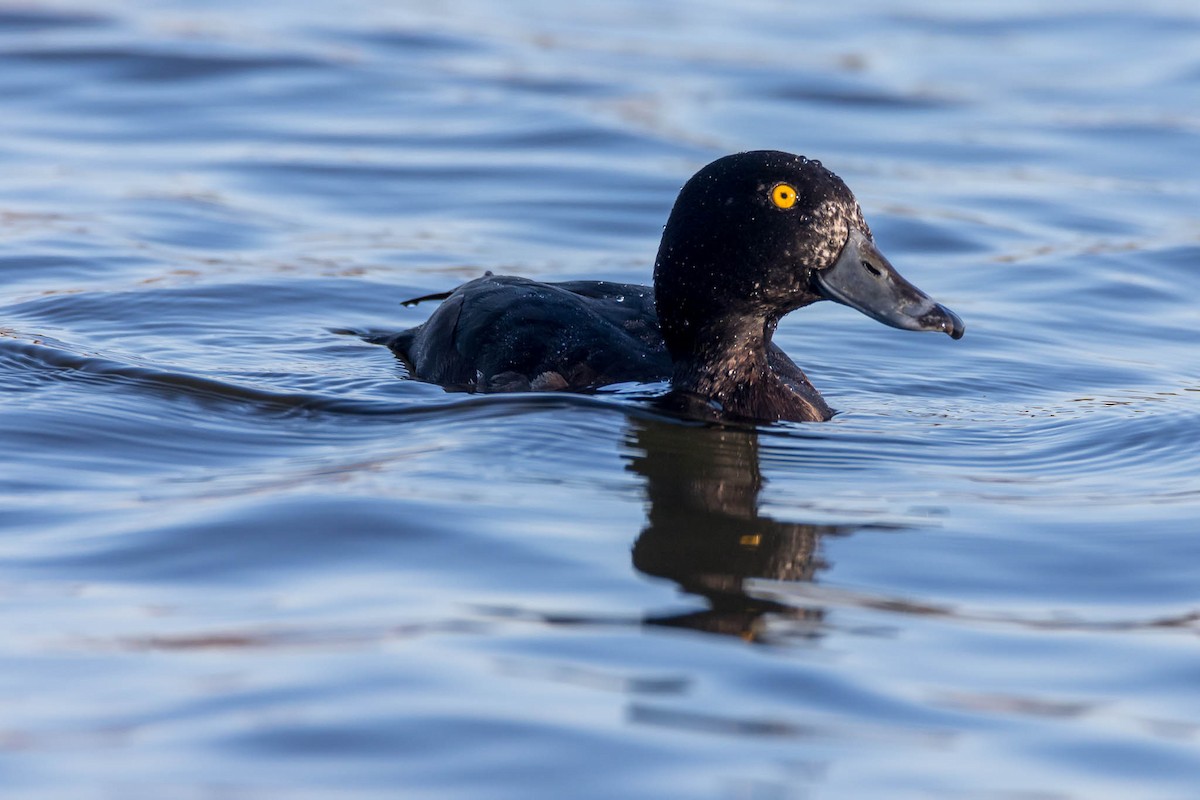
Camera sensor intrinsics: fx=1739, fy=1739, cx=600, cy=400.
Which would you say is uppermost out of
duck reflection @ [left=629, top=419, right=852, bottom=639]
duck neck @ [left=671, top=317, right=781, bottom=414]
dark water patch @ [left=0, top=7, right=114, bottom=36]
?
dark water patch @ [left=0, top=7, right=114, bottom=36]

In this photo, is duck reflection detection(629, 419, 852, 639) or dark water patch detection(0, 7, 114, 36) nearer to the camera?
duck reflection detection(629, 419, 852, 639)

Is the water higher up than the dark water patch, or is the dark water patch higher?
the dark water patch

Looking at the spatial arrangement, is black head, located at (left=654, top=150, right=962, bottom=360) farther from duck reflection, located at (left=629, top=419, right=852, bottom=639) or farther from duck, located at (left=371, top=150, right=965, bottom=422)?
duck reflection, located at (left=629, top=419, right=852, bottom=639)

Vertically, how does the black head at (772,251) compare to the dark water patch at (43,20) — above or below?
below

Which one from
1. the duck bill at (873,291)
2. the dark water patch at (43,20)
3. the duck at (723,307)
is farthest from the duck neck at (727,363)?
the dark water patch at (43,20)

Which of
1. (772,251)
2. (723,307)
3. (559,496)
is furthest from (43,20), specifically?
(559,496)

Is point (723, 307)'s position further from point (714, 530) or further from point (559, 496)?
point (714, 530)

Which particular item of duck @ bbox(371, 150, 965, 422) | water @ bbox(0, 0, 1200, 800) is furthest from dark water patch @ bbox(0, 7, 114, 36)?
duck @ bbox(371, 150, 965, 422)

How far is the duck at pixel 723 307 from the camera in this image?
5.99m

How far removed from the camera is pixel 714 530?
4.89m

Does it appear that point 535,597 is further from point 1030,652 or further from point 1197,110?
point 1197,110

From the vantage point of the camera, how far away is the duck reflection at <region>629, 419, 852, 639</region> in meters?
4.24

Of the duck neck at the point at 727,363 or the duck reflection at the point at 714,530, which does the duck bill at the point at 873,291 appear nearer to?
the duck neck at the point at 727,363

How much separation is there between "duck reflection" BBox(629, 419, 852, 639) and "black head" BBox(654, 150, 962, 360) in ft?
1.61
